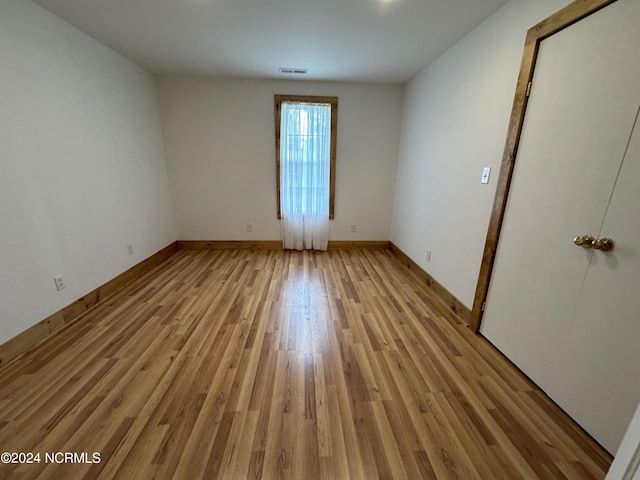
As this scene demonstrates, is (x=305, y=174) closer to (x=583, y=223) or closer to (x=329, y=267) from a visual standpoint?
(x=329, y=267)

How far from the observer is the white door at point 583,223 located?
1.09 metres

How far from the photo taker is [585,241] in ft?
4.00

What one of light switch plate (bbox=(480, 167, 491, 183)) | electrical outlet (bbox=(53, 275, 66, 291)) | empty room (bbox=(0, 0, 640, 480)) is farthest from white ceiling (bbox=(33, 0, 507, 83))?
electrical outlet (bbox=(53, 275, 66, 291))

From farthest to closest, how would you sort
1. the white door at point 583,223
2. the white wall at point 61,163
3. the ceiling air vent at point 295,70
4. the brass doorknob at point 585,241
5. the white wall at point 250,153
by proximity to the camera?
the white wall at point 250,153, the ceiling air vent at point 295,70, the white wall at point 61,163, the brass doorknob at point 585,241, the white door at point 583,223

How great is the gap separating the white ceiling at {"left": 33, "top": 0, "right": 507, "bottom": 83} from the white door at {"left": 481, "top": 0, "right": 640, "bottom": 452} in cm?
86

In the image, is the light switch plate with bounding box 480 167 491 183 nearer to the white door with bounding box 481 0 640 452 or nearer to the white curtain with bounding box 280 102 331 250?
the white door with bounding box 481 0 640 452

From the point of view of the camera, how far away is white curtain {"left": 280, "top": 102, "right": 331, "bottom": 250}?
3.44 meters

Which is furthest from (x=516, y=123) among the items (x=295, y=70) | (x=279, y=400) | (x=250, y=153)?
(x=250, y=153)

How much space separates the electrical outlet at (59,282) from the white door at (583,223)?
341 cm

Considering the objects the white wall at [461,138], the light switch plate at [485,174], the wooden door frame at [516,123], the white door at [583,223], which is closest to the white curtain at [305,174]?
the white wall at [461,138]

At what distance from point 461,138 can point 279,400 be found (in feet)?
8.37

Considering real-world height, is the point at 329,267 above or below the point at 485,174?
below

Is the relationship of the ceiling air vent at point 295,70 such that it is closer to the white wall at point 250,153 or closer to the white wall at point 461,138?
the white wall at point 250,153

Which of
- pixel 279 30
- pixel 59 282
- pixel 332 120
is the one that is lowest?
pixel 59 282
